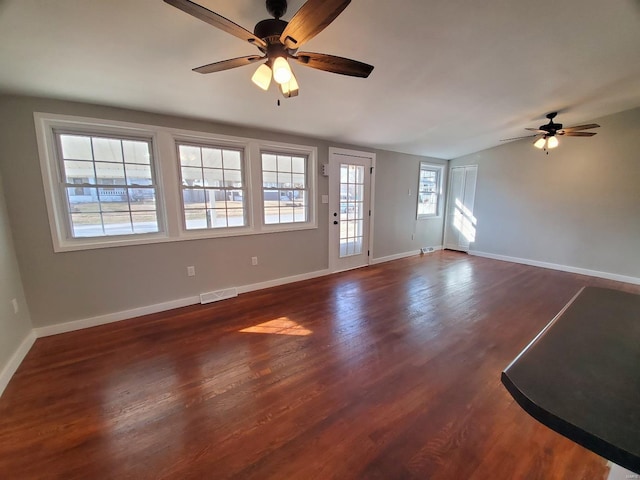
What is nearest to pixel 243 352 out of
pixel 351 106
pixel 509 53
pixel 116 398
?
pixel 116 398

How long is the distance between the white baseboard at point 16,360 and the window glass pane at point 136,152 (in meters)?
1.94

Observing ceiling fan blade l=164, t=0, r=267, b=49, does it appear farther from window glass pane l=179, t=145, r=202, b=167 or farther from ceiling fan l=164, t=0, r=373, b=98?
window glass pane l=179, t=145, r=202, b=167

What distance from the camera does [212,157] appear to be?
10.9ft

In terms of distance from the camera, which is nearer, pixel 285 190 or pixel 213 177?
pixel 213 177

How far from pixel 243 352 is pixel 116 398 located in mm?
903

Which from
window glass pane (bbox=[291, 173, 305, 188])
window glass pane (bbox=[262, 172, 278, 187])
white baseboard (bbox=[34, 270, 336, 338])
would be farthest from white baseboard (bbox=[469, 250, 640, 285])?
white baseboard (bbox=[34, 270, 336, 338])

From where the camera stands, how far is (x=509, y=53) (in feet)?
7.55

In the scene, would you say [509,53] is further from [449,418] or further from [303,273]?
[303,273]

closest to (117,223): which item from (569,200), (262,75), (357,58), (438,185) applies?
(262,75)

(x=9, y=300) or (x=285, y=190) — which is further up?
(x=285, y=190)

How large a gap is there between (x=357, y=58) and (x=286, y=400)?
2.80m

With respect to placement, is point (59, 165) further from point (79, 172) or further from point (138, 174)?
point (138, 174)

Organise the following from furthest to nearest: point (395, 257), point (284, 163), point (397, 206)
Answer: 1. point (395, 257)
2. point (397, 206)
3. point (284, 163)

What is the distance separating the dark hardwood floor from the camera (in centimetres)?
135
